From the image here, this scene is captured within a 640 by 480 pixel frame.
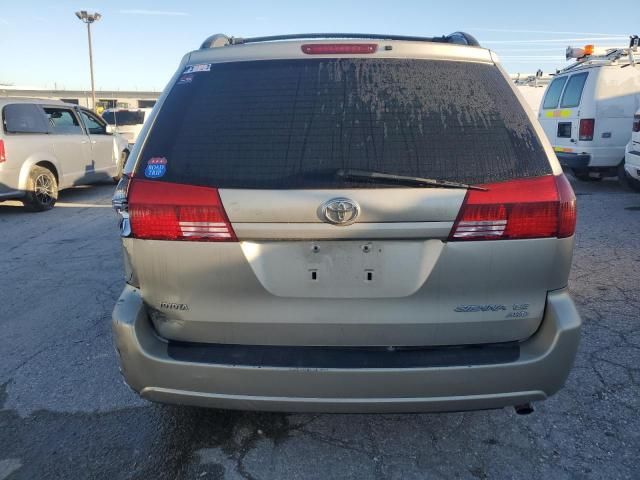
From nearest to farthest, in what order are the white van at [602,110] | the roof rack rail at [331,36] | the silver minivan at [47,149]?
the roof rack rail at [331,36] → the silver minivan at [47,149] → the white van at [602,110]

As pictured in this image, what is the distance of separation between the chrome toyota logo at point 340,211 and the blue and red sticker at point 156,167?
0.70m

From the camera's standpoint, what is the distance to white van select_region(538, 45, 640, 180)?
9.35 m

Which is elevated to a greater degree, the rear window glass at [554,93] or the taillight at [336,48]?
the rear window glass at [554,93]

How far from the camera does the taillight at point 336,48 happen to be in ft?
7.39

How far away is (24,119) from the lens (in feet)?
28.7

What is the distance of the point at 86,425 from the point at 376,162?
2.09 m

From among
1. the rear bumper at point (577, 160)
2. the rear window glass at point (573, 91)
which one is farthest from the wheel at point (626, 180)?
the rear window glass at point (573, 91)

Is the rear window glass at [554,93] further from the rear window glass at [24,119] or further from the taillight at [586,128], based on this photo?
the rear window glass at [24,119]

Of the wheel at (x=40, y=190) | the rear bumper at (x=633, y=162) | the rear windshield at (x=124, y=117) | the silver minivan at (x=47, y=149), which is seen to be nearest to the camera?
the rear bumper at (x=633, y=162)

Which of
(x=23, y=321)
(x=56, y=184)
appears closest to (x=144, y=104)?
(x=56, y=184)

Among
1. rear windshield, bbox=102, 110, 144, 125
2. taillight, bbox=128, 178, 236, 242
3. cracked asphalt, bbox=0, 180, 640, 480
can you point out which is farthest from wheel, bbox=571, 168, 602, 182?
rear windshield, bbox=102, 110, 144, 125

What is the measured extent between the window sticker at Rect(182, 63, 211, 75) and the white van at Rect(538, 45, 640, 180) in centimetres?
914

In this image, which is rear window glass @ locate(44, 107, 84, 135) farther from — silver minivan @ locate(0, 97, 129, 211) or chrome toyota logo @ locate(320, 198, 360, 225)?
chrome toyota logo @ locate(320, 198, 360, 225)

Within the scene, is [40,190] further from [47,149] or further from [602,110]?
[602,110]
